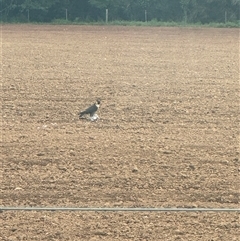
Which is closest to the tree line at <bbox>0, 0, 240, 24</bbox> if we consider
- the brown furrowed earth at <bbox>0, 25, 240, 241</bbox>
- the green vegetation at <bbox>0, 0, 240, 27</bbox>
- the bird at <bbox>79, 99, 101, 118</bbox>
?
the green vegetation at <bbox>0, 0, 240, 27</bbox>

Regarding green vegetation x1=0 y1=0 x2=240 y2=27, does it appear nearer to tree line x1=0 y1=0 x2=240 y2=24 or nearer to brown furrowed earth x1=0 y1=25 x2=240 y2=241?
tree line x1=0 y1=0 x2=240 y2=24

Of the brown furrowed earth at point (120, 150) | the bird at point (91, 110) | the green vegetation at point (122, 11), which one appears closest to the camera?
the brown furrowed earth at point (120, 150)

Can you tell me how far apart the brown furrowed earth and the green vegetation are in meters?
30.6

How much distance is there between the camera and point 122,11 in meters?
48.8

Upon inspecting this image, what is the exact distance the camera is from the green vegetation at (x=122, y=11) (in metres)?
46.8

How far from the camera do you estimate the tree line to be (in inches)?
1844

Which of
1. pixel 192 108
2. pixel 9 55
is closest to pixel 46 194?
pixel 192 108

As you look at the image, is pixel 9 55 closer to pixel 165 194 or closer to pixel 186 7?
pixel 165 194

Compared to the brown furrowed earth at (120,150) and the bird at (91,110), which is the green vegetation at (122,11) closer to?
Answer: the brown furrowed earth at (120,150)

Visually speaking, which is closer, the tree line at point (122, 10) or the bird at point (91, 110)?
the bird at point (91, 110)

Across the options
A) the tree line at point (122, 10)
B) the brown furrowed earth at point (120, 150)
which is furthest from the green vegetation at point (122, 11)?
the brown furrowed earth at point (120, 150)

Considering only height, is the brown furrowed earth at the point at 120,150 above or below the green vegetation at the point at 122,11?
below

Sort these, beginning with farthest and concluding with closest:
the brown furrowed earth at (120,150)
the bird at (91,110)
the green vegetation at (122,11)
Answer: the green vegetation at (122,11) < the bird at (91,110) < the brown furrowed earth at (120,150)

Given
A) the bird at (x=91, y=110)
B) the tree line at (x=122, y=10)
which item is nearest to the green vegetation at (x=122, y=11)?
the tree line at (x=122, y=10)
